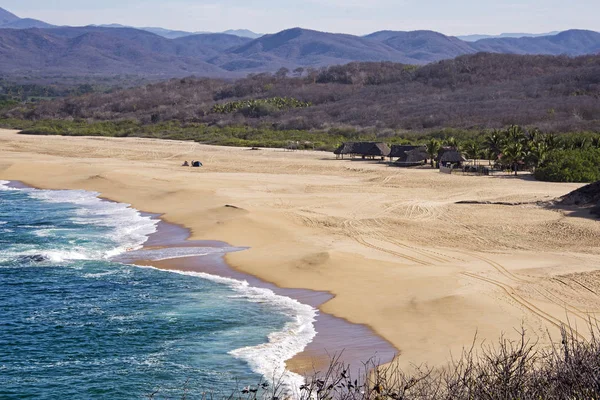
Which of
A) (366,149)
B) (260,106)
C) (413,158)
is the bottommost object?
(413,158)

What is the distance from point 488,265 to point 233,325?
8.06 m

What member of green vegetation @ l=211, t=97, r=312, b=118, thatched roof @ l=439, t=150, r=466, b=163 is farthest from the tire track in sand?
green vegetation @ l=211, t=97, r=312, b=118

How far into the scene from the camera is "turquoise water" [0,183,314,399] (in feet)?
47.8

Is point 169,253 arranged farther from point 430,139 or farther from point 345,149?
point 430,139

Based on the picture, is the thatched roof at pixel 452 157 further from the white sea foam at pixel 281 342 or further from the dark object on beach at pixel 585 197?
the white sea foam at pixel 281 342

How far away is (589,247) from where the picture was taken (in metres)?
24.0

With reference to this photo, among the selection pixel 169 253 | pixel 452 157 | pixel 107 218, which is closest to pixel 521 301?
pixel 169 253

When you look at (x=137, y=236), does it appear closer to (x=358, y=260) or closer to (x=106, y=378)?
(x=358, y=260)

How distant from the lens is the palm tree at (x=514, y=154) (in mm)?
43844

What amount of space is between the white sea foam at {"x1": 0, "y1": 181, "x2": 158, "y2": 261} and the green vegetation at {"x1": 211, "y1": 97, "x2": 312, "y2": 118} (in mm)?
51046

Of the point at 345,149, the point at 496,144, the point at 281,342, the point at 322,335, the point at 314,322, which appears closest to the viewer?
the point at 281,342

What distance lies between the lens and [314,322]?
18.0 m

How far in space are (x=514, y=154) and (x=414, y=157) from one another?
22.7ft

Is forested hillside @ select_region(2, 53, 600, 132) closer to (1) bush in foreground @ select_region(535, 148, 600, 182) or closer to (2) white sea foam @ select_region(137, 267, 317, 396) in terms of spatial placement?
(1) bush in foreground @ select_region(535, 148, 600, 182)
